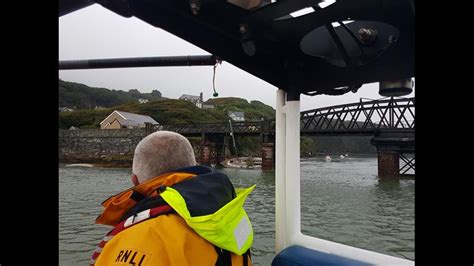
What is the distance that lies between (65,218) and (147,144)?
12840mm

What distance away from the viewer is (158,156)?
1.46 m

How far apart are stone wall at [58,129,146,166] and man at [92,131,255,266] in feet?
150

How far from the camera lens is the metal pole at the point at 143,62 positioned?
2238mm

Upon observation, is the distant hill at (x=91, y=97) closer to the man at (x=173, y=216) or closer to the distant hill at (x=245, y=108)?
the distant hill at (x=245, y=108)

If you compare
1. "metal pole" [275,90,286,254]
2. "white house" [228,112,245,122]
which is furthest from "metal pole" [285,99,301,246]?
"white house" [228,112,245,122]

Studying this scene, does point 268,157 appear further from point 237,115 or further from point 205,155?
point 237,115

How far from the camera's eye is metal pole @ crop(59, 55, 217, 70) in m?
2.24

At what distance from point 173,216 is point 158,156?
1.23 feet

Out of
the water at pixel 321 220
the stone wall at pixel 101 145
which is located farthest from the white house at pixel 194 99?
the water at pixel 321 220

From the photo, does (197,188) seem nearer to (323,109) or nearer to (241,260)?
(241,260)

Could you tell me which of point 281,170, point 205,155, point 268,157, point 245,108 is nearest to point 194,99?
point 245,108
